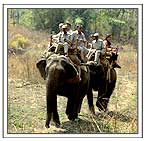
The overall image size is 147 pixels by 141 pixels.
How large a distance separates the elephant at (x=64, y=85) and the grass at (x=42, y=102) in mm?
36

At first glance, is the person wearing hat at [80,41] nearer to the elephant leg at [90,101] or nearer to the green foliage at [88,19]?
the green foliage at [88,19]

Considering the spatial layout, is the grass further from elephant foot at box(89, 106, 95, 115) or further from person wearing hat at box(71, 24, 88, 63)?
person wearing hat at box(71, 24, 88, 63)

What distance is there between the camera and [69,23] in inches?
170

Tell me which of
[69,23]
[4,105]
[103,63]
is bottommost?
[4,105]

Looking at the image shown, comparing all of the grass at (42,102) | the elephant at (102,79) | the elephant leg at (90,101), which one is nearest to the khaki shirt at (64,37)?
the grass at (42,102)

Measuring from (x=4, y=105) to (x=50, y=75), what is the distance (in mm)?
395

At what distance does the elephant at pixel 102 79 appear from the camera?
4336mm

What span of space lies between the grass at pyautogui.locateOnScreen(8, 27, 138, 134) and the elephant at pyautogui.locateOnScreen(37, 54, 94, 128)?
1.4 inches

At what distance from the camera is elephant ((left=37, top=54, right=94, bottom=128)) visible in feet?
13.7

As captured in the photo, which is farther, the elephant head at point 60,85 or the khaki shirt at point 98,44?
the khaki shirt at point 98,44

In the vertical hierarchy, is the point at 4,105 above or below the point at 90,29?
below

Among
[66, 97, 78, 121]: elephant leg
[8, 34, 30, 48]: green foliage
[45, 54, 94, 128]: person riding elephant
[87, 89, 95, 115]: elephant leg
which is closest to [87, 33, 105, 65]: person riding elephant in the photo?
[45, 54, 94, 128]: person riding elephant
